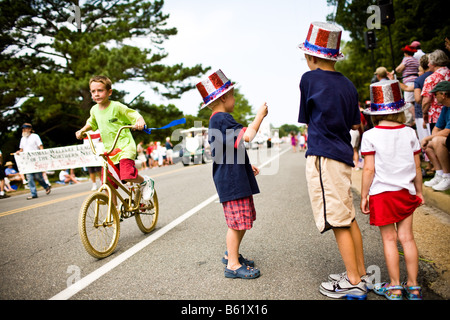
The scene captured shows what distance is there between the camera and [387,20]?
8.88 m

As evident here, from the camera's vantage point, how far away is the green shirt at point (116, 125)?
14.5 feet

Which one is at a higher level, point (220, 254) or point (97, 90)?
point (97, 90)

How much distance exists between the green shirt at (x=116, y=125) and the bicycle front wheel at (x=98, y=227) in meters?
0.64

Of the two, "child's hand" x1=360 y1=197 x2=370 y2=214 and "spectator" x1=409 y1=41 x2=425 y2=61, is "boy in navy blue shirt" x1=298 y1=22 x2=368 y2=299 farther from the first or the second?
"spectator" x1=409 y1=41 x2=425 y2=61

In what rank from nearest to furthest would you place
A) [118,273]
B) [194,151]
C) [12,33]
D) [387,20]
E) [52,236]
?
1. [118,273]
2. [52,236]
3. [387,20]
4. [194,151]
5. [12,33]

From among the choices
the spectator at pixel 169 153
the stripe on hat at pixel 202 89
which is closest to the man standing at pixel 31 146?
the stripe on hat at pixel 202 89

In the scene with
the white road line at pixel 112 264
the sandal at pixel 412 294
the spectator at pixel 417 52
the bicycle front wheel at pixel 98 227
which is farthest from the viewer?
the spectator at pixel 417 52

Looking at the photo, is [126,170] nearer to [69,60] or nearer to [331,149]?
[331,149]

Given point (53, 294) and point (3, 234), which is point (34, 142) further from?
point (53, 294)

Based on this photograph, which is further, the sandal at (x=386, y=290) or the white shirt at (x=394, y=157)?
the white shirt at (x=394, y=157)

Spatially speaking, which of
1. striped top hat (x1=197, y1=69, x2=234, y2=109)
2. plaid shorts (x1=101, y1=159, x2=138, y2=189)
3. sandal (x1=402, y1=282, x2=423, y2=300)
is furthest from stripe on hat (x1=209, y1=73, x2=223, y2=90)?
sandal (x1=402, y1=282, x2=423, y2=300)

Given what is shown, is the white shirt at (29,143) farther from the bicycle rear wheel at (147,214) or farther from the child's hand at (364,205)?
the child's hand at (364,205)

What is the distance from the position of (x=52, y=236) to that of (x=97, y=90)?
230 cm
